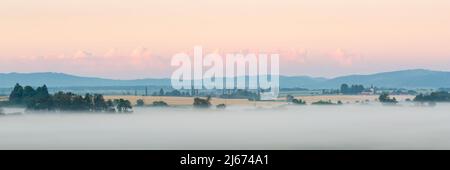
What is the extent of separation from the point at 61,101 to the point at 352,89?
1.53 meters

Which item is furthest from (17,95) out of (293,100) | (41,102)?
(293,100)

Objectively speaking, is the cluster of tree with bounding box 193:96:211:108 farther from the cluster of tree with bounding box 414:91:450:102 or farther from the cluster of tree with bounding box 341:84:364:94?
the cluster of tree with bounding box 414:91:450:102

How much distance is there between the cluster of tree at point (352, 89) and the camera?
282 inches

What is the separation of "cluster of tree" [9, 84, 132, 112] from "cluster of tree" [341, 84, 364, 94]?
3.73ft

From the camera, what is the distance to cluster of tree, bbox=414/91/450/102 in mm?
7035

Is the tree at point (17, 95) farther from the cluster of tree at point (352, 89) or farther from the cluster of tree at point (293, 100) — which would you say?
the cluster of tree at point (352, 89)

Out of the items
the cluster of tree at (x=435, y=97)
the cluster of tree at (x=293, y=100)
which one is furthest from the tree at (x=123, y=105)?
the cluster of tree at (x=435, y=97)

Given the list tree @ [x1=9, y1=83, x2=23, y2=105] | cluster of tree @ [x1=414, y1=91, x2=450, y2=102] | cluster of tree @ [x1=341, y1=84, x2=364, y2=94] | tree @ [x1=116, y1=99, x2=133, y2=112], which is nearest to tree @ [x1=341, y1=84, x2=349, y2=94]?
cluster of tree @ [x1=341, y1=84, x2=364, y2=94]

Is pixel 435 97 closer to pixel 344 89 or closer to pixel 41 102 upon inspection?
pixel 344 89

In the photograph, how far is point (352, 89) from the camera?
7.18m

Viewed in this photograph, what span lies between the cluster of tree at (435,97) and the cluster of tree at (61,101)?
1510 millimetres
